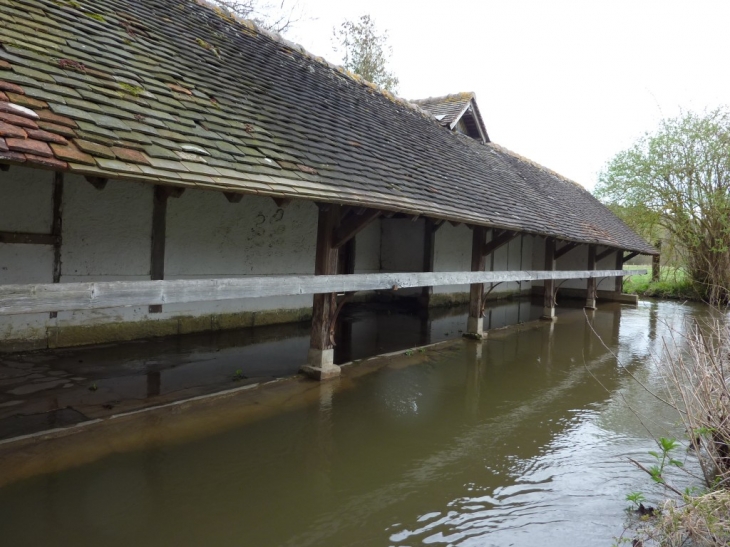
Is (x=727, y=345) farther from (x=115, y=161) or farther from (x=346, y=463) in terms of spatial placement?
(x=115, y=161)

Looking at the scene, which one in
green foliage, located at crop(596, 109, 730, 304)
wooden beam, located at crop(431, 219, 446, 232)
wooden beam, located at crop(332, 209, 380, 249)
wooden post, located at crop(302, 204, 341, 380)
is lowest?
wooden post, located at crop(302, 204, 341, 380)

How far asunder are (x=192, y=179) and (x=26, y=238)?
9.74ft

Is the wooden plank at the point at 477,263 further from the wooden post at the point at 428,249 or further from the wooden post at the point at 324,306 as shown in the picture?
the wooden post at the point at 324,306

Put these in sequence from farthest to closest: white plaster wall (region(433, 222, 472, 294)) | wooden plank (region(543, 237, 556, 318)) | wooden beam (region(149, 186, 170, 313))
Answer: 1. white plaster wall (region(433, 222, 472, 294))
2. wooden plank (region(543, 237, 556, 318))
3. wooden beam (region(149, 186, 170, 313))

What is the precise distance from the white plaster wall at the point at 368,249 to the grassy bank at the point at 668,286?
11639mm

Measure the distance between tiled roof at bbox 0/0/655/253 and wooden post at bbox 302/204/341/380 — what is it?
1.41 ft

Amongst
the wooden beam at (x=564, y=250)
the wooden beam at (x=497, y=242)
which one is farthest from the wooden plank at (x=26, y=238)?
the wooden beam at (x=564, y=250)

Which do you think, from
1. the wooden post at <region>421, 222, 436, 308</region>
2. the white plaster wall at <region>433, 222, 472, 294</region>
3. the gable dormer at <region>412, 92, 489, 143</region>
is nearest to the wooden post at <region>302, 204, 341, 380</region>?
the wooden post at <region>421, 222, 436, 308</region>

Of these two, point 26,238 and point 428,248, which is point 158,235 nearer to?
point 26,238

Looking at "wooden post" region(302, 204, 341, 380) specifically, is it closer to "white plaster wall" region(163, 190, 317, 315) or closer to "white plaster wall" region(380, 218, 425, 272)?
"white plaster wall" region(163, 190, 317, 315)

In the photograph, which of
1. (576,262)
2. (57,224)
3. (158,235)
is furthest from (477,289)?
(576,262)

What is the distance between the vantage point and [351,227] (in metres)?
5.12

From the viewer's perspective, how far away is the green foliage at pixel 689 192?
55.6 ft

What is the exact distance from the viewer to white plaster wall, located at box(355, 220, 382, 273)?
10.9 metres
